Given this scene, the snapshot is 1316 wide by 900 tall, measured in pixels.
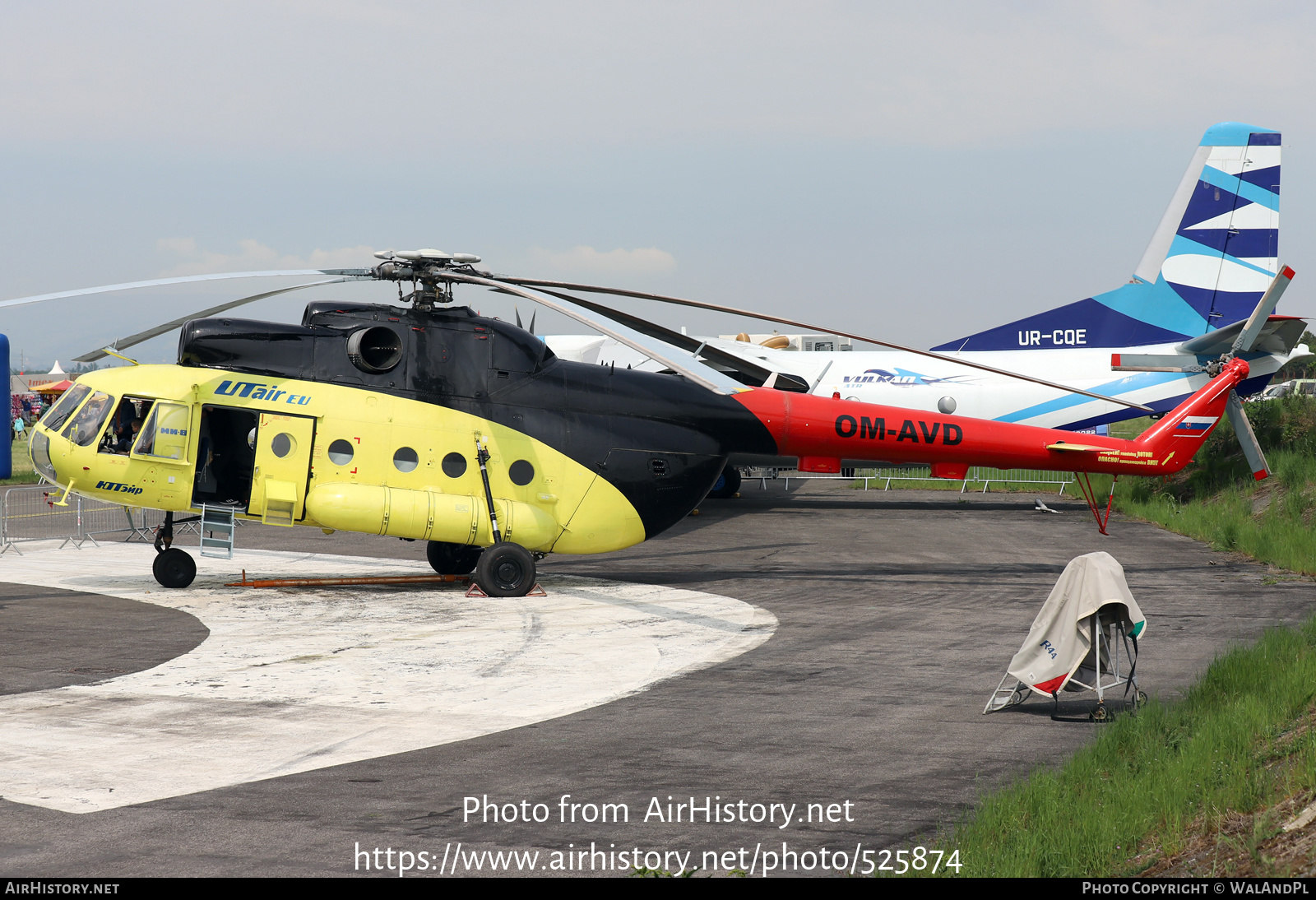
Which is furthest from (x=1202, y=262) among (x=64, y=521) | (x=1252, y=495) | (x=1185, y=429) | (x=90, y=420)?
(x=64, y=521)

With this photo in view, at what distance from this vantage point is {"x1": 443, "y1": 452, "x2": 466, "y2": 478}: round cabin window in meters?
15.4

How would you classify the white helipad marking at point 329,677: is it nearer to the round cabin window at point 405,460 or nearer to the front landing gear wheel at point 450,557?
the front landing gear wheel at point 450,557

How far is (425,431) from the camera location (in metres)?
15.3

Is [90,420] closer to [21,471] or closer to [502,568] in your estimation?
[502,568]

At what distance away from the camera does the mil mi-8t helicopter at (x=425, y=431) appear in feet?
48.8

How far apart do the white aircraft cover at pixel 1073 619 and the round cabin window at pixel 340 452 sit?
32.4 feet

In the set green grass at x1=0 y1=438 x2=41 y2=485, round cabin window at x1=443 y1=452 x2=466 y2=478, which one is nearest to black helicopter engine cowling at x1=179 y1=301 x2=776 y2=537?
round cabin window at x1=443 y1=452 x2=466 y2=478

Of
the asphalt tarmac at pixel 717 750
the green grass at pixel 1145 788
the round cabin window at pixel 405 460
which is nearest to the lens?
the green grass at pixel 1145 788

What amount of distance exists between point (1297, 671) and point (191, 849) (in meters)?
8.59

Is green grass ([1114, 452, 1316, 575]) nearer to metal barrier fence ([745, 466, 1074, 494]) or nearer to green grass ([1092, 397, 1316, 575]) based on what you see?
green grass ([1092, 397, 1316, 575])

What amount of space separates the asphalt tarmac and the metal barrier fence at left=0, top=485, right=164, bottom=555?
18.6ft

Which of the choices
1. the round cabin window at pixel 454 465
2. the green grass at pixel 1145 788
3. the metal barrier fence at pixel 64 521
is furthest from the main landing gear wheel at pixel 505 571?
the green grass at pixel 1145 788

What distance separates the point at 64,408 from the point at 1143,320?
980 inches

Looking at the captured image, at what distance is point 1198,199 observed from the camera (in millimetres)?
27484
